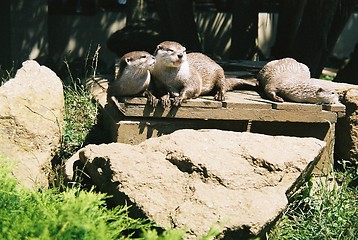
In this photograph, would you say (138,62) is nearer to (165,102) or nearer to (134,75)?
(134,75)

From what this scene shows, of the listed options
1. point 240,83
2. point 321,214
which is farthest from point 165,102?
point 321,214

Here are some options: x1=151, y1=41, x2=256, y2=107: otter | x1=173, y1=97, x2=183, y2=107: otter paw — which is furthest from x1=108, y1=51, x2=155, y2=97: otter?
x1=173, y1=97, x2=183, y2=107: otter paw

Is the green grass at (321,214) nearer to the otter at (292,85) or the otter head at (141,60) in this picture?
the otter at (292,85)

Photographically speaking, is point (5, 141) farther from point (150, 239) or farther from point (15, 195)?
point (150, 239)

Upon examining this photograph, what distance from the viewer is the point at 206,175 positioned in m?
5.24

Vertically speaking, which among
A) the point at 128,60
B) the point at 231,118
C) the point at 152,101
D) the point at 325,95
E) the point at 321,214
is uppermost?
the point at 128,60

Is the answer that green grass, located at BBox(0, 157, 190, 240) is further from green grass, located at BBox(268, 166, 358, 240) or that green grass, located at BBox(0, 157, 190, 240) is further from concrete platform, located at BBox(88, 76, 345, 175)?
concrete platform, located at BBox(88, 76, 345, 175)

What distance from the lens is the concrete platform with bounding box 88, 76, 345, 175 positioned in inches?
247

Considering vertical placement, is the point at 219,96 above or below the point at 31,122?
above

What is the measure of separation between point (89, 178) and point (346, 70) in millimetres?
4989

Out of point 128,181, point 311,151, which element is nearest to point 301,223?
point 311,151

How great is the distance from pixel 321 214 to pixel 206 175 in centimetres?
111

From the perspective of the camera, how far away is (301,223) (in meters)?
5.74

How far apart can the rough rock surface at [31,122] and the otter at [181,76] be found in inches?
42.5
